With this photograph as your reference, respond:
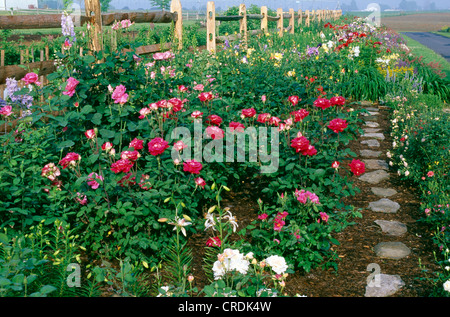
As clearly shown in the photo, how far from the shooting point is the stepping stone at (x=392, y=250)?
10.0 feet

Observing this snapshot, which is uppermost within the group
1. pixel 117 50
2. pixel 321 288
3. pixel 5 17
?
pixel 5 17

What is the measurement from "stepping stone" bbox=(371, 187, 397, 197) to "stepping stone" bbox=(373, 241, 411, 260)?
0.98 meters

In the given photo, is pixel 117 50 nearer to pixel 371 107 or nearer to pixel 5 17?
pixel 5 17

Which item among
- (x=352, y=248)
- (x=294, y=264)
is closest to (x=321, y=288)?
(x=294, y=264)

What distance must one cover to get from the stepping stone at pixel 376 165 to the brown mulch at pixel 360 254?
620 mm

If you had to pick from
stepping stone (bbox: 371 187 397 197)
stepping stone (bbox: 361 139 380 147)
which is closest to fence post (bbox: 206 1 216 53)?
stepping stone (bbox: 361 139 380 147)

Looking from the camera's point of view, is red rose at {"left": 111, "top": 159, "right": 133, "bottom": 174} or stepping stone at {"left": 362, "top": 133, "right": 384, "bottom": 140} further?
stepping stone at {"left": 362, "top": 133, "right": 384, "bottom": 140}

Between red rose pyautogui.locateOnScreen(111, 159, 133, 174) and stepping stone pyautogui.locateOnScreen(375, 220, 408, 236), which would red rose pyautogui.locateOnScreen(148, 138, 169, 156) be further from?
stepping stone pyautogui.locateOnScreen(375, 220, 408, 236)

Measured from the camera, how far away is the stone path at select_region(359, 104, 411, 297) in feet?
8.83

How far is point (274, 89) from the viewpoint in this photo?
4645 millimetres

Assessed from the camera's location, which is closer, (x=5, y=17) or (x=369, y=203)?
(x=369, y=203)

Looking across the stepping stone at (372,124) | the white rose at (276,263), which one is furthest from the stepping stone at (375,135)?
the white rose at (276,263)

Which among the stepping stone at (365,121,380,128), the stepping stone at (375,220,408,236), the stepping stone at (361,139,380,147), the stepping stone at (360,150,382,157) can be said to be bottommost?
the stepping stone at (375,220,408,236)

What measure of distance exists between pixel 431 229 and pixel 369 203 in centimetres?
62
